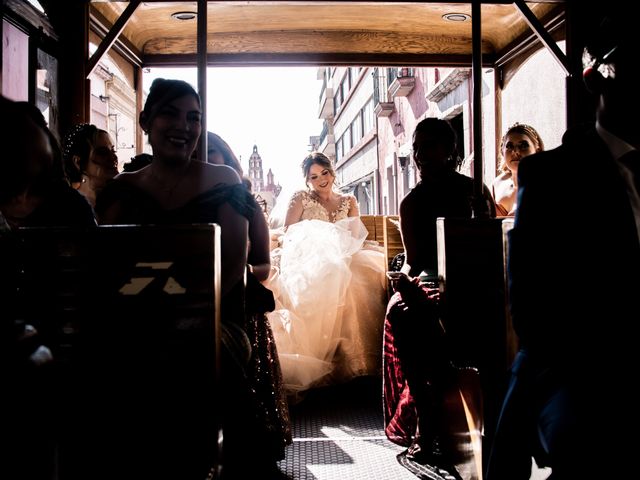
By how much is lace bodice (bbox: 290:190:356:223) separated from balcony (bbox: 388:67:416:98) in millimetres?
8806

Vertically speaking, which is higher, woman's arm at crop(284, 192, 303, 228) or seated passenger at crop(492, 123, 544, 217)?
seated passenger at crop(492, 123, 544, 217)

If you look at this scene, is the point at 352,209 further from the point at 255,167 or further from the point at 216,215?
the point at 255,167

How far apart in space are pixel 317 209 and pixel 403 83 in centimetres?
A: 912

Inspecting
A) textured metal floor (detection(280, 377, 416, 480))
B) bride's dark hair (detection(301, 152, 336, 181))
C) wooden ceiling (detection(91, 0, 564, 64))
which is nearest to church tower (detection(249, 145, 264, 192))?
bride's dark hair (detection(301, 152, 336, 181))

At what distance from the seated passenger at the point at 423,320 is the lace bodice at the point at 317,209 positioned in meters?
2.33

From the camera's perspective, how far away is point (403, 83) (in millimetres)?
13945

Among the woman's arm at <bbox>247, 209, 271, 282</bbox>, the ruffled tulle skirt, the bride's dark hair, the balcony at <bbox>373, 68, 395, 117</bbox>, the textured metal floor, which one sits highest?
the balcony at <bbox>373, 68, 395, 117</bbox>

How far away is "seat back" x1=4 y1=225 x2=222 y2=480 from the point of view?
1651 mm

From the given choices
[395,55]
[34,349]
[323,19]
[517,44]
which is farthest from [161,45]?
[34,349]

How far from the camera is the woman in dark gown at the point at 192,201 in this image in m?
2.25

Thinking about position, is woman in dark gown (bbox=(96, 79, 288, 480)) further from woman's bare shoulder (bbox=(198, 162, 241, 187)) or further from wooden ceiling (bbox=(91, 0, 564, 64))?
wooden ceiling (bbox=(91, 0, 564, 64))

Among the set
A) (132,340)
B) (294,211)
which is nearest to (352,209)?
(294,211)

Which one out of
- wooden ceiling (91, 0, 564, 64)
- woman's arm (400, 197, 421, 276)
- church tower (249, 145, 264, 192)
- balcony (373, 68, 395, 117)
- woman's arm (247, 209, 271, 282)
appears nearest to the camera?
woman's arm (247, 209, 271, 282)

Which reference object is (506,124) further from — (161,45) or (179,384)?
(179,384)
